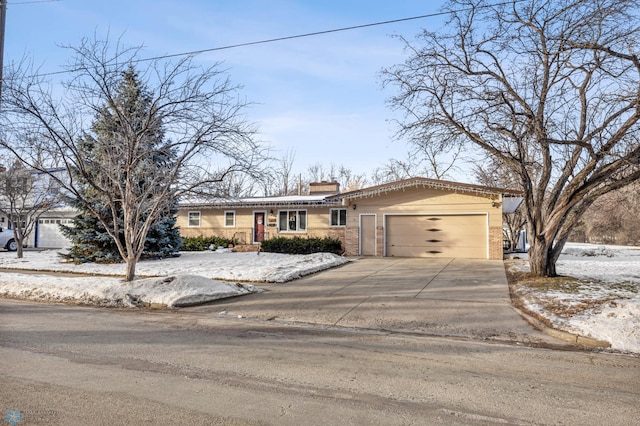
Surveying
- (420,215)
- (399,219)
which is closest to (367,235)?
(399,219)

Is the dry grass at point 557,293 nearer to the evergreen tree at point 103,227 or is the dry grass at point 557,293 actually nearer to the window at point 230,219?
the evergreen tree at point 103,227

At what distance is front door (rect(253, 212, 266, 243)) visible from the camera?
22.2m

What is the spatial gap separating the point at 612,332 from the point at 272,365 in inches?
193

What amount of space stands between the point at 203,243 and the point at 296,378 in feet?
62.0

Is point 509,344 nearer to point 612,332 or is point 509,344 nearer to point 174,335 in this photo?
point 612,332

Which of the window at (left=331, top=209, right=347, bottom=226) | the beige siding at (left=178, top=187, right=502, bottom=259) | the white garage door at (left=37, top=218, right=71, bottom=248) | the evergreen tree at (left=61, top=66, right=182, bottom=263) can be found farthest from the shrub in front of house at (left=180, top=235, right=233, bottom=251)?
the white garage door at (left=37, top=218, right=71, bottom=248)

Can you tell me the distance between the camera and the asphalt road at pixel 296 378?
11.0 ft

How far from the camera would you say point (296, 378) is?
4.21 metres

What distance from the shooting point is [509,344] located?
5770 mm

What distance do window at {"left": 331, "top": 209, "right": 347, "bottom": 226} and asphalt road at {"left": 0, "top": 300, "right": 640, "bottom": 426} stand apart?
14.1m

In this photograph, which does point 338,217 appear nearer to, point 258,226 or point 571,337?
point 258,226

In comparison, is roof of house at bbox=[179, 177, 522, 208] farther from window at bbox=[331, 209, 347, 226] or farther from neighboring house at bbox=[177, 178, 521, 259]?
window at bbox=[331, 209, 347, 226]

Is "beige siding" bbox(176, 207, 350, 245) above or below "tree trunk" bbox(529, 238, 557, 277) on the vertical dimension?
above

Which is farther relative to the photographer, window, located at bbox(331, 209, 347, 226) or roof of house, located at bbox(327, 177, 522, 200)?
window, located at bbox(331, 209, 347, 226)
